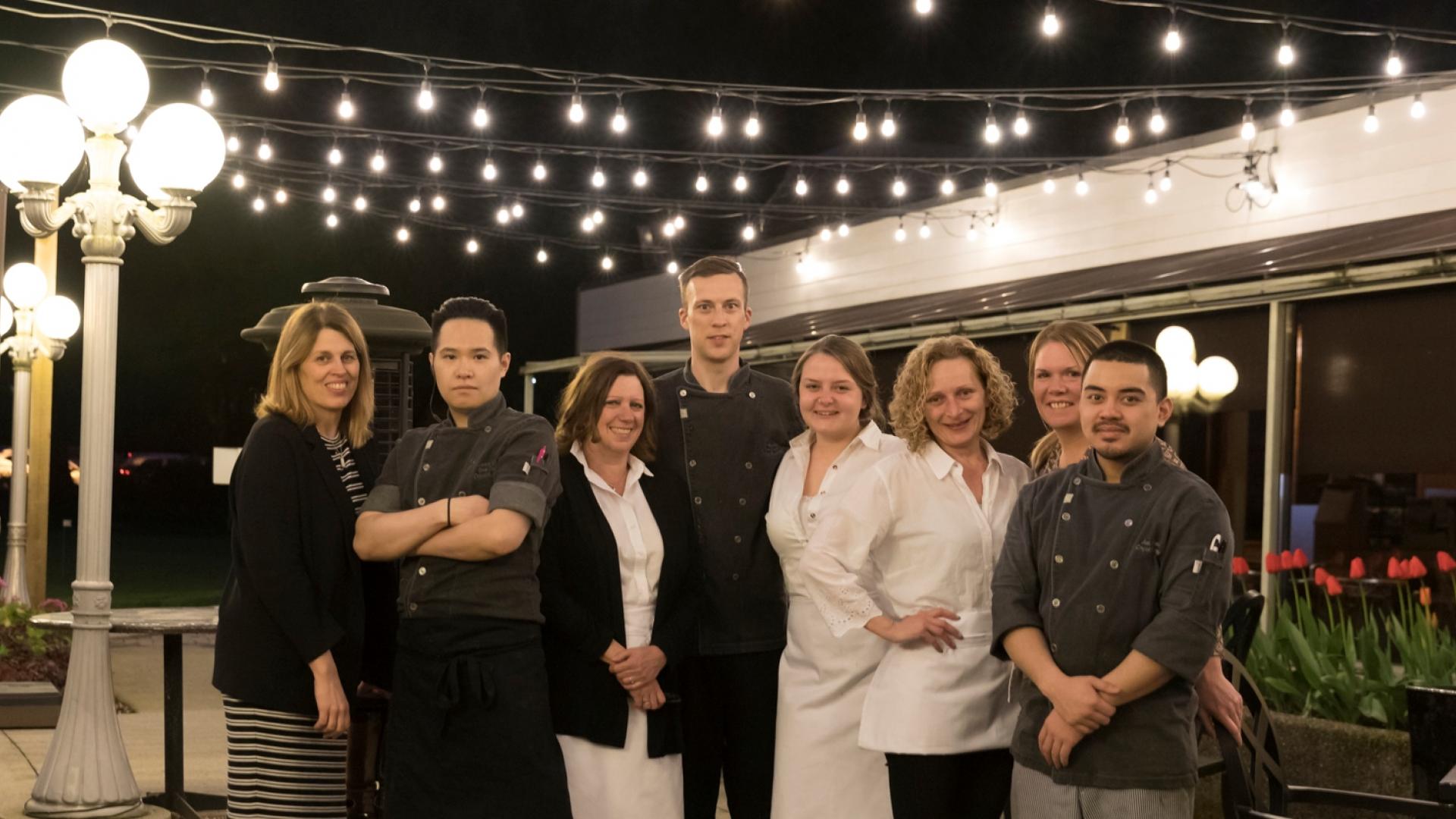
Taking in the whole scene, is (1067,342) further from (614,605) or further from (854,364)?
(614,605)

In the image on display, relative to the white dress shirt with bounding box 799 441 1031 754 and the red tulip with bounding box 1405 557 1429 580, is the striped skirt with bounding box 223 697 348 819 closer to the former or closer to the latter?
the white dress shirt with bounding box 799 441 1031 754

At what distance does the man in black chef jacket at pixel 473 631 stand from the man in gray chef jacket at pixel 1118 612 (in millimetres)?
1084

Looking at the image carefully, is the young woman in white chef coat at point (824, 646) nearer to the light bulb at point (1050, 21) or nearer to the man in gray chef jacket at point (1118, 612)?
the man in gray chef jacket at point (1118, 612)

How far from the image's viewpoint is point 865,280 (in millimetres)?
17984

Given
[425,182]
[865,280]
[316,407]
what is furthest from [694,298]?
[865,280]

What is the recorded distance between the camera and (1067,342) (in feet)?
13.1

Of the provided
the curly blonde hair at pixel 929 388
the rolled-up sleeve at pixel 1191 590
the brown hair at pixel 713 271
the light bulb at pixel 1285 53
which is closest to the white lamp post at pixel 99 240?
the brown hair at pixel 713 271

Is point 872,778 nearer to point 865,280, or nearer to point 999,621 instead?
point 999,621

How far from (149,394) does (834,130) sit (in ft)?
48.5

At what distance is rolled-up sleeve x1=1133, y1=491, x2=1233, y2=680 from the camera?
119 inches

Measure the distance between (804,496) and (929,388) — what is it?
0.44 m

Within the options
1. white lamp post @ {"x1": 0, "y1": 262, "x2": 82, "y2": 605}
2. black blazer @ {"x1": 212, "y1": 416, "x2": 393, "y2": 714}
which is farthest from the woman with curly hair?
white lamp post @ {"x1": 0, "y1": 262, "x2": 82, "y2": 605}

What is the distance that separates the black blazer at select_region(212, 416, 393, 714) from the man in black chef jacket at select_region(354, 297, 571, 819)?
0.56ft

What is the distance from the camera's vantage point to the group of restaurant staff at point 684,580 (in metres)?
3.42
